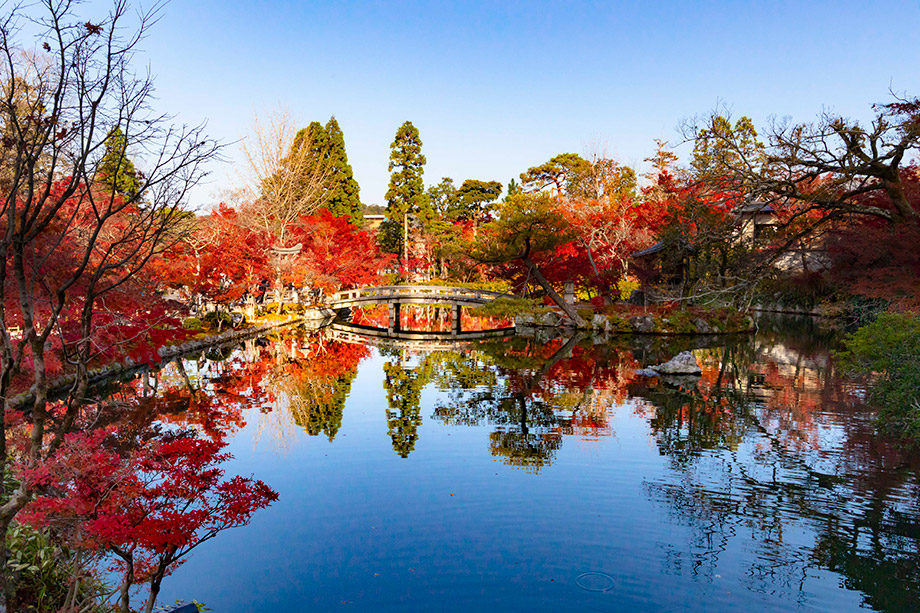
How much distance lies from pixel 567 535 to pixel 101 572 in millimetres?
4728

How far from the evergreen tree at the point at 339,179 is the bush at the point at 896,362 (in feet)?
98.5

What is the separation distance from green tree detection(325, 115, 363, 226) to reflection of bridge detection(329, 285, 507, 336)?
8.40m

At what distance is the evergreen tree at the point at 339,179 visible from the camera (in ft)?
116

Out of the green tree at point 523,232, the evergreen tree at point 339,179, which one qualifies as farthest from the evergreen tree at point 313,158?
the green tree at point 523,232

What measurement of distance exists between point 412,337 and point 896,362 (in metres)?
18.7

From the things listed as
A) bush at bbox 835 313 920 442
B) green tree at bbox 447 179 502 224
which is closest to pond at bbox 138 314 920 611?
bush at bbox 835 313 920 442

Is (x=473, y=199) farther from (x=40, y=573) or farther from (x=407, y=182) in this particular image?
(x=40, y=573)

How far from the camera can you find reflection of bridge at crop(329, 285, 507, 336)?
27.0m

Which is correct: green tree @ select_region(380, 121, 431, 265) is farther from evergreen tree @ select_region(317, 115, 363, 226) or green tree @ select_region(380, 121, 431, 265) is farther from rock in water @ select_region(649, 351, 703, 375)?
rock in water @ select_region(649, 351, 703, 375)

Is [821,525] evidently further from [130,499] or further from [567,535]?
[130,499]

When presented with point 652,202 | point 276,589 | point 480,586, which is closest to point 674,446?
point 480,586

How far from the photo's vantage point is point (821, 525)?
673 centimetres

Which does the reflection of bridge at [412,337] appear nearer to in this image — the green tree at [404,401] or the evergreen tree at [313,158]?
the green tree at [404,401]

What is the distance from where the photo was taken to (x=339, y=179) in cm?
3534
